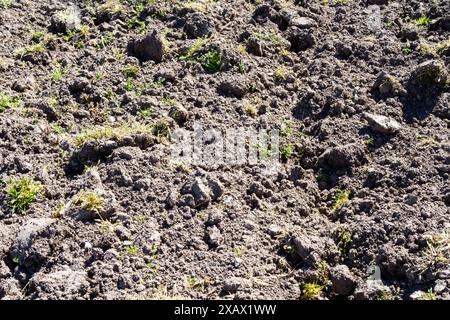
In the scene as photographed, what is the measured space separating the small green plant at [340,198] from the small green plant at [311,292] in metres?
0.74

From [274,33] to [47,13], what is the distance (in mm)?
2356

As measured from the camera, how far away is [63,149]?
188 inches

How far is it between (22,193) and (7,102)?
107 cm

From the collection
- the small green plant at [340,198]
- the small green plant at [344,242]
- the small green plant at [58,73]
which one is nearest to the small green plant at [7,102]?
the small green plant at [58,73]

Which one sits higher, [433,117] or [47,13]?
[433,117]

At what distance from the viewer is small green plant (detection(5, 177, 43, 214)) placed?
14.2ft

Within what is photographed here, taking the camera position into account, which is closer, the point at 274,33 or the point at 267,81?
the point at 267,81

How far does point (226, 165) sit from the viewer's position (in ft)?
15.5
